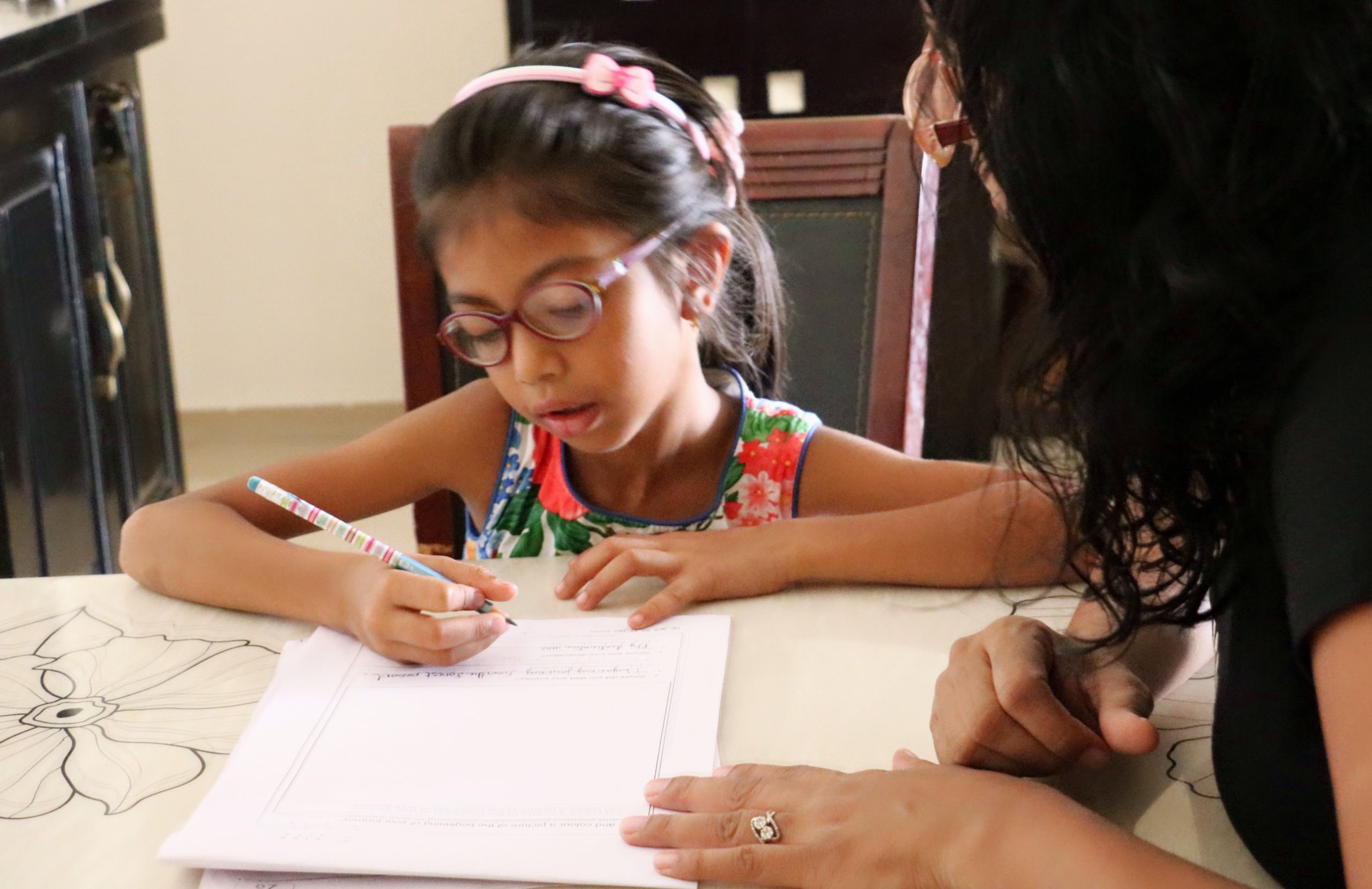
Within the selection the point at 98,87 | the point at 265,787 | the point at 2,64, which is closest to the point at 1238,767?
the point at 265,787

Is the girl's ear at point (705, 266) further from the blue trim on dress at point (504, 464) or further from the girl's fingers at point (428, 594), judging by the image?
the girl's fingers at point (428, 594)

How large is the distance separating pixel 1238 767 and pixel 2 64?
1.62m

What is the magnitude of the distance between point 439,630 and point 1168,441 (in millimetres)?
478

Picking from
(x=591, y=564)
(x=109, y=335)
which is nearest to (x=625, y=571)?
(x=591, y=564)

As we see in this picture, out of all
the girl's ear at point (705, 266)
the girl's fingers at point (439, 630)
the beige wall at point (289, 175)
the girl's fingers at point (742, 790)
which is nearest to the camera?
the girl's fingers at point (742, 790)

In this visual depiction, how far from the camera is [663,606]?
3.01 feet

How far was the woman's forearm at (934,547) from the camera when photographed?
966 mm

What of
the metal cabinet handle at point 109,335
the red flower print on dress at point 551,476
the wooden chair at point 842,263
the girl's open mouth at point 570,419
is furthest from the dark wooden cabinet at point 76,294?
the girl's open mouth at point 570,419

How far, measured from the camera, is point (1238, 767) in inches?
23.9

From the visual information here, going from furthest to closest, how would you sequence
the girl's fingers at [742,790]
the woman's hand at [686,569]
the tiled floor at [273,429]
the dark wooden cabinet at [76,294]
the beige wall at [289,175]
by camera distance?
1. the tiled floor at [273,429]
2. the beige wall at [289,175]
3. the dark wooden cabinet at [76,294]
4. the woman's hand at [686,569]
5. the girl's fingers at [742,790]

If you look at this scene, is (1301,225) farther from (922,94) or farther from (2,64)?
(2,64)

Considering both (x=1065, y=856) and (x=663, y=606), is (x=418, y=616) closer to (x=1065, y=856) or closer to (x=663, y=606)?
(x=663, y=606)

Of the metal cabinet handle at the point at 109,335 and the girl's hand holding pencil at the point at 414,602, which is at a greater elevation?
the girl's hand holding pencil at the point at 414,602

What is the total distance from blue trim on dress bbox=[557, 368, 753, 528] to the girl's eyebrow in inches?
8.4
